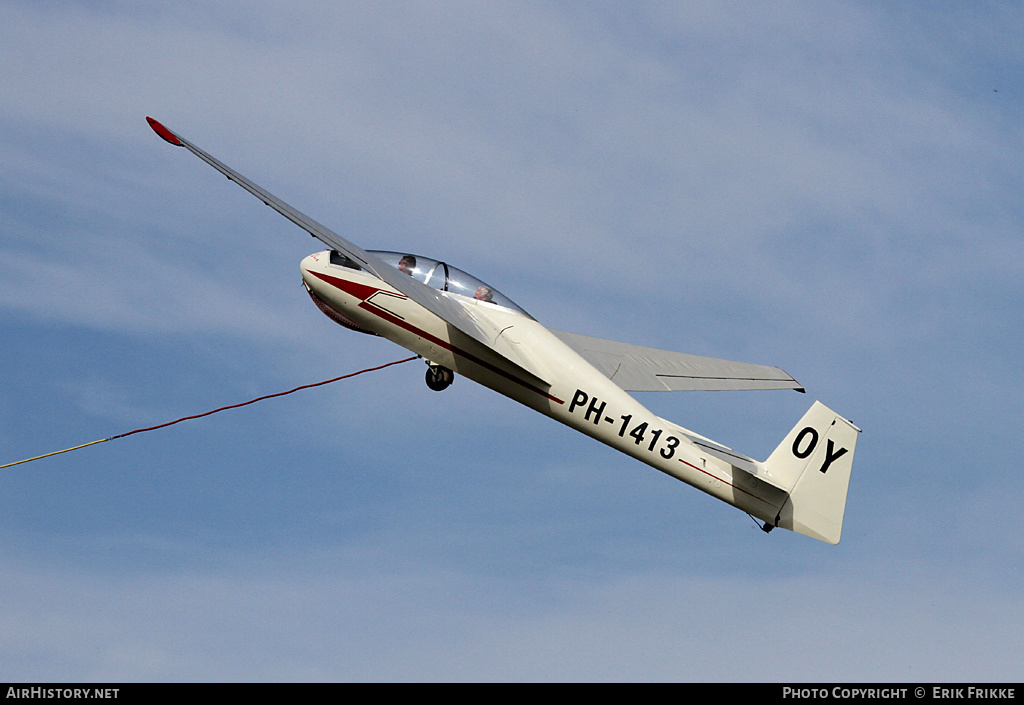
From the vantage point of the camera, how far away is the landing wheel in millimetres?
23141

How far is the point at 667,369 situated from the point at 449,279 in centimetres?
590

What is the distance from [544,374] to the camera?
22141 mm

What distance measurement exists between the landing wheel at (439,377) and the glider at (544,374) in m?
0.02

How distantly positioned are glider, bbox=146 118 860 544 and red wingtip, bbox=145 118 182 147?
0.03 metres

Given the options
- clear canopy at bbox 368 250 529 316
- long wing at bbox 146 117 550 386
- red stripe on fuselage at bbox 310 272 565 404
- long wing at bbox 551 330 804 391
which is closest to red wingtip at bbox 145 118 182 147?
long wing at bbox 146 117 550 386

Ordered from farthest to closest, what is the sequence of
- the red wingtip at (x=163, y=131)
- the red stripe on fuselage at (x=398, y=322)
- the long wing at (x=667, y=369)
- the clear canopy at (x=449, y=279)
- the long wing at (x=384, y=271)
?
1. the long wing at (x=667, y=369)
2. the clear canopy at (x=449, y=279)
3. the red wingtip at (x=163, y=131)
4. the red stripe on fuselage at (x=398, y=322)
5. the long wing at (x=384, y=271)

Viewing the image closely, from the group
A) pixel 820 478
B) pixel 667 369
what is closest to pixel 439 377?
pixel 667 369

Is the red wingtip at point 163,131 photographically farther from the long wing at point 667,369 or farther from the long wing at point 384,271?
the long wing at point 667,369

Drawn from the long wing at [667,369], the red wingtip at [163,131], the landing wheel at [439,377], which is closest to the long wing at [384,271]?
the red wingtip at [163,131]

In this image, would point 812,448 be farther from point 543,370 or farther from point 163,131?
point 163,131

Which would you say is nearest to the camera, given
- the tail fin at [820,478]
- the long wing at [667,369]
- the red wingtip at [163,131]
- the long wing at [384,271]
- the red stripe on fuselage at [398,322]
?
the tail fin at [820,478]

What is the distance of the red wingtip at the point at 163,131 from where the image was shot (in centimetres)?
2314

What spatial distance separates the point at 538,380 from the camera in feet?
72.6

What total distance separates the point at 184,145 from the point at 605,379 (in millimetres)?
10169
